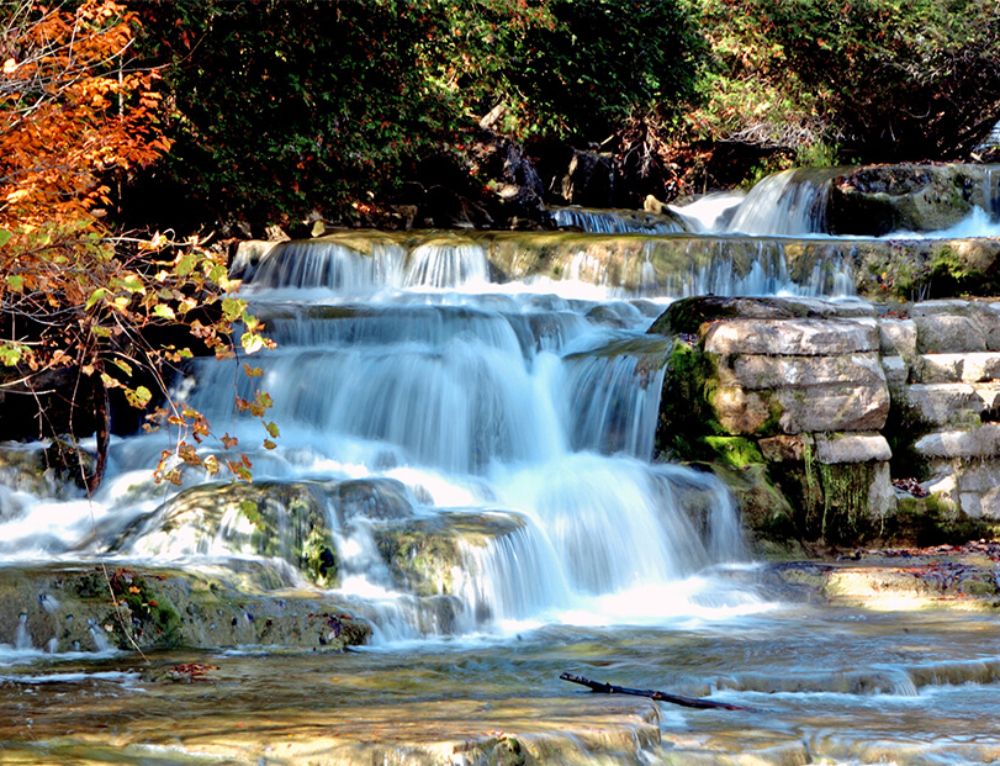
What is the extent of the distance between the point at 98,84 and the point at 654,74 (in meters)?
15.0

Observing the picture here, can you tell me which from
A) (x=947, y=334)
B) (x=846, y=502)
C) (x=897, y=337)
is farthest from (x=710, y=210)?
(x=846, y=502)

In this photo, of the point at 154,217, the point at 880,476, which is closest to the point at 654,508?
the point at 880,476

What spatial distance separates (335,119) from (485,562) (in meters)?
8.52

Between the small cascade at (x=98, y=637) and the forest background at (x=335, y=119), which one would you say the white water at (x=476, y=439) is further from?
the forest background at (x=335, y=119)

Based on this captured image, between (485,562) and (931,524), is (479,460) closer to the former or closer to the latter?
(485,562)

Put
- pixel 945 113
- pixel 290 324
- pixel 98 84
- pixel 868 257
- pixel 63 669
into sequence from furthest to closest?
pixel 945 113
pixel 868 257
pixel 290 324
pixel 98 84
pixel 63 669

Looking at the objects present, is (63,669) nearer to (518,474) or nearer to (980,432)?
(518,474)

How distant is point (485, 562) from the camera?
26.4ft

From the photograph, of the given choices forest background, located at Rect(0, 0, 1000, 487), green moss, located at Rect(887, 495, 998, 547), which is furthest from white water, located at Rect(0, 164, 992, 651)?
green moss, located at Rect(887, 495, 998, 547)

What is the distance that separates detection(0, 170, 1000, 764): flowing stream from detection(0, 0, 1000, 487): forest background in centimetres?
104

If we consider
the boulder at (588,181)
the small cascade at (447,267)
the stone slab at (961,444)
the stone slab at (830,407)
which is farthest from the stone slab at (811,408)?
the boulder at (588,181)

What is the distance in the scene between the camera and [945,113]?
22391 mm

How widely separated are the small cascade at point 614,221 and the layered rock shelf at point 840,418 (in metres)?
7.44

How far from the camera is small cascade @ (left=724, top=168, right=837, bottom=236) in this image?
17.7m
